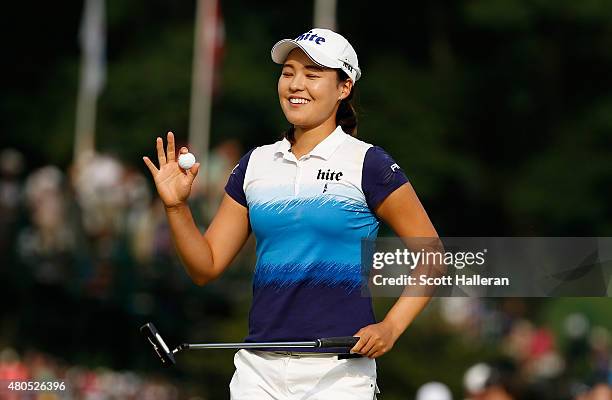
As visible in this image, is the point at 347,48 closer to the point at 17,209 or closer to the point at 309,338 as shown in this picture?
the point at 309,338

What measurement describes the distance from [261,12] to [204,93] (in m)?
7.31

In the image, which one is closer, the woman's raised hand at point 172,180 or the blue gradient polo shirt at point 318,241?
the blue gradient polo shirt at point 318,241

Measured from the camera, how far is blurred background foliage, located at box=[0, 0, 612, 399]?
3020cm

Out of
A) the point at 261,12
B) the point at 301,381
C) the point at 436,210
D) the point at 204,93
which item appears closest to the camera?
the point at 301,381

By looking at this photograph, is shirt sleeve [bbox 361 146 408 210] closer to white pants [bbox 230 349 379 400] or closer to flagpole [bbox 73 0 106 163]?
white pants [bbox 230 349 379 400]

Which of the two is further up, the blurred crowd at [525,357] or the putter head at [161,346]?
the blurred crowd at [525,357]

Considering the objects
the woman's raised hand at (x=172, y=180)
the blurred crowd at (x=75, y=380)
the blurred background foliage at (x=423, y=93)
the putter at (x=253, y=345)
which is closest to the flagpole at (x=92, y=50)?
the blurred background foliage at (x=423, y=93)

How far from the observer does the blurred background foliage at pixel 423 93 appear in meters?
30.2

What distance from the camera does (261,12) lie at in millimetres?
33656

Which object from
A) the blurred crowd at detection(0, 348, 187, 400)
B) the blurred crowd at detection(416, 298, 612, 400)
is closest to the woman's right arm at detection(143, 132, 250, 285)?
the blurred crowd at detection(0, 348, 187, 400)

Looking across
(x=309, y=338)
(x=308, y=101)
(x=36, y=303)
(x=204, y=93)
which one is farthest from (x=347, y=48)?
(x=204, y=93)

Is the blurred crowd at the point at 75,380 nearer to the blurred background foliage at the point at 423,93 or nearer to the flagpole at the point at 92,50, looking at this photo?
the flagpole at the point at 92,50

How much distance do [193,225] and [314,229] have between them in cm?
48

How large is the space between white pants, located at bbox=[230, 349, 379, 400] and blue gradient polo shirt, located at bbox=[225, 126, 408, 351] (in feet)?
0.26
